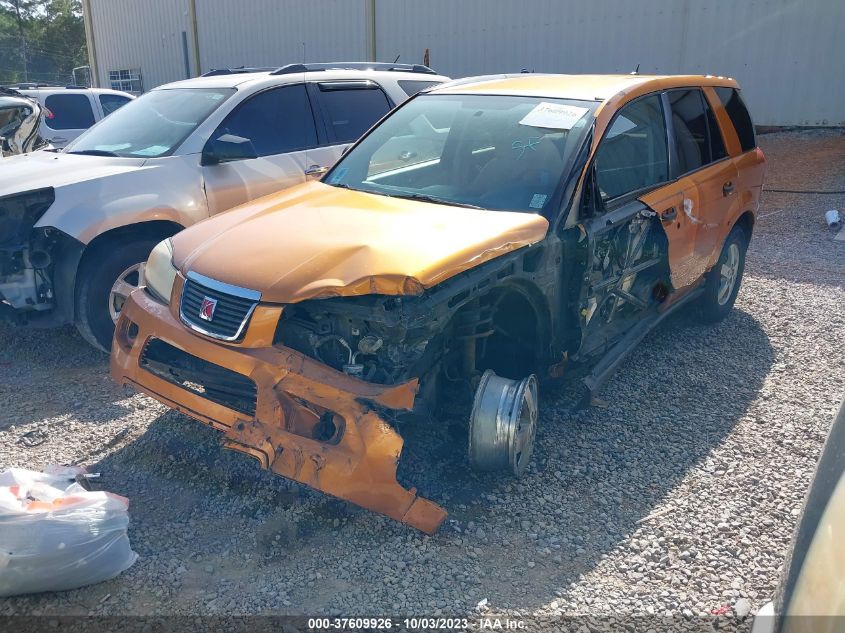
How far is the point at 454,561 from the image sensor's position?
3053 mm

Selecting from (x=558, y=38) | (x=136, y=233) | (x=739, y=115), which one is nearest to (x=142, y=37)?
(x=558, y=38)

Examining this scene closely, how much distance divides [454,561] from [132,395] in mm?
2539

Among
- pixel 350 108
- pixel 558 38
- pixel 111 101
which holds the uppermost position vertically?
pixel 558 38

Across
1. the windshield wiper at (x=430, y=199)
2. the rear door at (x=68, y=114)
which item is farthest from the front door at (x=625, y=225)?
the rear door at (x=68, y=114)

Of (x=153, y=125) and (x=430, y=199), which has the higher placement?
(x=153, y=125)

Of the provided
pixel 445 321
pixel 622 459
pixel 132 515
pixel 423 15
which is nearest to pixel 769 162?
pixel 423 15

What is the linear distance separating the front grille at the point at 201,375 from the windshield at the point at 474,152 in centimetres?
141

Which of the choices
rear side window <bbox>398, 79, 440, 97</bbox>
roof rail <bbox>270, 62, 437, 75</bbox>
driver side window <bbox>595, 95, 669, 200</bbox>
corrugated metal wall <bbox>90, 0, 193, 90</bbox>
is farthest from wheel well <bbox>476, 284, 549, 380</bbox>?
corrugated metal wall <bbox>90, 0, 193, 90</bbox>

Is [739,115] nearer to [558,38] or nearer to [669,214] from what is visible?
[669,214]

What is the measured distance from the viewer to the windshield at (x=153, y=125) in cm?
544

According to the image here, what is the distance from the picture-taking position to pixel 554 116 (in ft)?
13.5

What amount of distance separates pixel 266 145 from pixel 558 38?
9.78 metres

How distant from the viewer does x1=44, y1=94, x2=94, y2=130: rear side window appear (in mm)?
10305

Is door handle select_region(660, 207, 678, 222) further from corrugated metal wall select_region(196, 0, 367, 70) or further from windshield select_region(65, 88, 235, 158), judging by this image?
corrugated metal wall select_region(196, 0, 367, 70)
